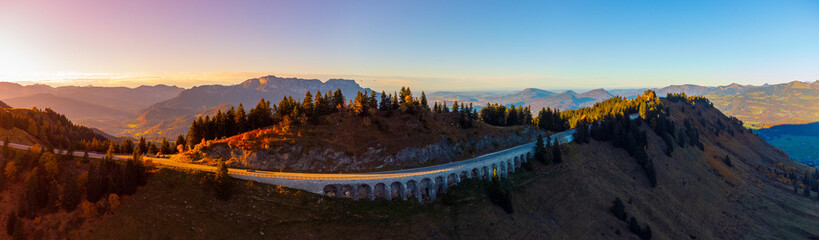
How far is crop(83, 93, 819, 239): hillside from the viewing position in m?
50.4

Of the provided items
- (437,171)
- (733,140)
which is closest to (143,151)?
(437,171)

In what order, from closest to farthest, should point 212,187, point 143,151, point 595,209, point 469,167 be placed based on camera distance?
1. point 212,187
2. point 469,167
3. point 595,209
4. point 143,151

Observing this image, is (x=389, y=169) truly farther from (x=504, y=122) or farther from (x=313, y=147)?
(x=504, y=122)

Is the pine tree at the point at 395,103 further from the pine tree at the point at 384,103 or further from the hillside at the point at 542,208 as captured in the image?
the hillside at the point at 542,208

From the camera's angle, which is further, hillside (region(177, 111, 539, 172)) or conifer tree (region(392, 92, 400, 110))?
conifer tree (region(392, 92, 400, 110))

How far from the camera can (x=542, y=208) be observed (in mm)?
74750

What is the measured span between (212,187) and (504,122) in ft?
340

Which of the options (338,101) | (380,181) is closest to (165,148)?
(338,101)

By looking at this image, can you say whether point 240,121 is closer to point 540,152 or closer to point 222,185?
point 222,185

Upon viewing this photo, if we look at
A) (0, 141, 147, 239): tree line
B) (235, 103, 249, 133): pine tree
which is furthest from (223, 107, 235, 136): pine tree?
(0, 141, 147, 239): tree line

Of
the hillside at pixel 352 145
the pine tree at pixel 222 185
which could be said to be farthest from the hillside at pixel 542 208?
the hillside at pixel 352 145

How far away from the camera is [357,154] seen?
76.4m

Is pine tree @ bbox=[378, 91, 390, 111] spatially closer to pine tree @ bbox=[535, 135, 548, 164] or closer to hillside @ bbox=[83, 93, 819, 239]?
hillside @ bbox=[83, 93, 819, 239]

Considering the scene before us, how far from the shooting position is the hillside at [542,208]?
5044 centimetres
